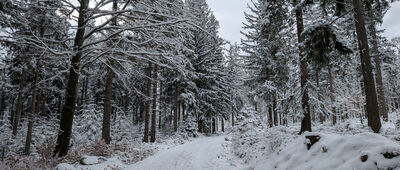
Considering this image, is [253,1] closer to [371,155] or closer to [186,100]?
[186,100]

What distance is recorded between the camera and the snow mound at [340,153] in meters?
2.89

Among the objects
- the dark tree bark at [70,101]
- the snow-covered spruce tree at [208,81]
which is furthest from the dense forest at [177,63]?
the snow-covered spruce tree at [208,81]

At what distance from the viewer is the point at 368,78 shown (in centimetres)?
750

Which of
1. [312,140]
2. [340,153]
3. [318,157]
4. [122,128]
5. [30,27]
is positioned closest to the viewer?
[340,153]

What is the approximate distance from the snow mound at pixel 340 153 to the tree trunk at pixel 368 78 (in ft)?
14.2

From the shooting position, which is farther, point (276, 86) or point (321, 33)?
point (276, 86)

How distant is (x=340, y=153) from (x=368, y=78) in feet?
18.6

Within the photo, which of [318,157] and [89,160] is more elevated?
[318,157]

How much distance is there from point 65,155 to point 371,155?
23.6ft

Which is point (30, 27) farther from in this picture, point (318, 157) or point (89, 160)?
point (318, 157)

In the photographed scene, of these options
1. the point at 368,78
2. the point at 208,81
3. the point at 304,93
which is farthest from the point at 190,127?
the point at 368,78

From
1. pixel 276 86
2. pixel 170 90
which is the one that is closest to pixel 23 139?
pixel 170 90

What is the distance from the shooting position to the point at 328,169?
3408 mm

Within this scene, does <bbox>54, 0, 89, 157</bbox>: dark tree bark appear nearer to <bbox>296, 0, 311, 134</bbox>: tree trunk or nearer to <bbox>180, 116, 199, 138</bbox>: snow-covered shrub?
<bbox>296, 0, 311, 134</bbox>: tree trunk
